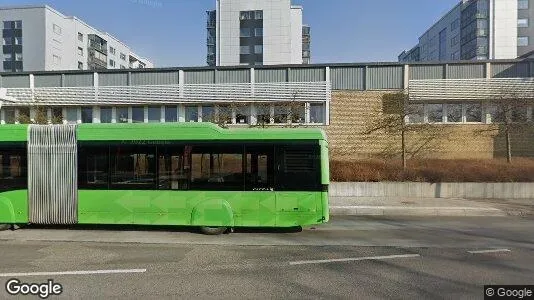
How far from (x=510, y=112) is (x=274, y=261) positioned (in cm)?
1787

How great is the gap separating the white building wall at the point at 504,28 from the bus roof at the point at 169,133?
7030 cm

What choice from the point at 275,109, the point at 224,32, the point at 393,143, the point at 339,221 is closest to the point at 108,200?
the point at 339,221

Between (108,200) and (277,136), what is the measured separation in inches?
170

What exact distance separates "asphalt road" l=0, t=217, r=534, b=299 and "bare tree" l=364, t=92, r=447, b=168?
35.9 feet

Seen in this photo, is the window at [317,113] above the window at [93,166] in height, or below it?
above

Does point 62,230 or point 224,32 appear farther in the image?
point 224,32

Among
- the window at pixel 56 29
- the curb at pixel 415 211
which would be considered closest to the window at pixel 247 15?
the window at pixel 56 29

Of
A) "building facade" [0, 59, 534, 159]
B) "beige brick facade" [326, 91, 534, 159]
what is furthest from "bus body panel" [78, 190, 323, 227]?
"beige brick facade" [326, 91, 534, 159]

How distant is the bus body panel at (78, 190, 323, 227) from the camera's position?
8656mm

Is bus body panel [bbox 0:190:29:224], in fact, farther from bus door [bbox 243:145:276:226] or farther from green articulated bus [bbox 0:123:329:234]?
bus door [bbox 243:145:276:226]

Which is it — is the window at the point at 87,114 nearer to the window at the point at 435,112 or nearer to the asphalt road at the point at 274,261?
the asphalt road at the point at 274,261

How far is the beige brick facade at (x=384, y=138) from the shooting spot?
21531 mm

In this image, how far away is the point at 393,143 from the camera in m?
21.7

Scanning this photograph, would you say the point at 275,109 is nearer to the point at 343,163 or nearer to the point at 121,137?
the point at 343,163
